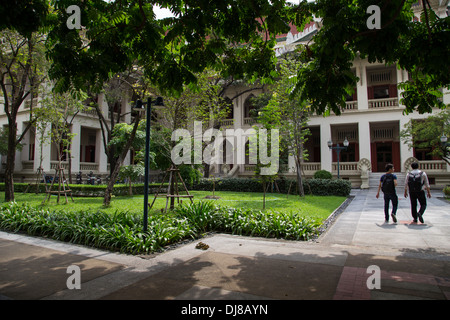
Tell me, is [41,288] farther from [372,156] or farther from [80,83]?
[372,156]

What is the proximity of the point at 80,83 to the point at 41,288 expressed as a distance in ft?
10.7

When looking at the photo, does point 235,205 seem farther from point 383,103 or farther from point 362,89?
point 383,103

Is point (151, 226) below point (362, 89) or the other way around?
below

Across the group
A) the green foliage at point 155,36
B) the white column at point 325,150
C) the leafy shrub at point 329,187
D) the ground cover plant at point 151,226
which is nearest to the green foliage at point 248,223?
the ground cover plant at point 151,226

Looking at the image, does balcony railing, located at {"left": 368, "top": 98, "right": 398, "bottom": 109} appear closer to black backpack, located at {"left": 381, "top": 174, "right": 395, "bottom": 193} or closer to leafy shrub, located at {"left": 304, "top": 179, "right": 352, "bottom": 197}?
leafy shrub, located at {"left": 304, "top": 179, "right": 352, "bottom": 197}

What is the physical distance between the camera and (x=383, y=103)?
1008 inches

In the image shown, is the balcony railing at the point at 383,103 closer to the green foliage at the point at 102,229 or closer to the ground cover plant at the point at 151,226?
the ground cover plant at the point at 151,226

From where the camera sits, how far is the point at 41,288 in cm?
397

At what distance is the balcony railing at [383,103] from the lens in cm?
2510

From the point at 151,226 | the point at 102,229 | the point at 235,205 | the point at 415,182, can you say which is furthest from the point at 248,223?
the point at 235,205

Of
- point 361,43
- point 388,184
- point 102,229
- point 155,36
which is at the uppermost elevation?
point 155,36

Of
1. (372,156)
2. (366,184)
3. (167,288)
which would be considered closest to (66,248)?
(167,288)

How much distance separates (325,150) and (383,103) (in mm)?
6377

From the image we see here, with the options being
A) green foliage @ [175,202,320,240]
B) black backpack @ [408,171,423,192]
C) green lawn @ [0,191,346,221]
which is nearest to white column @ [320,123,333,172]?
green lawn @ [0,191,346,221]
